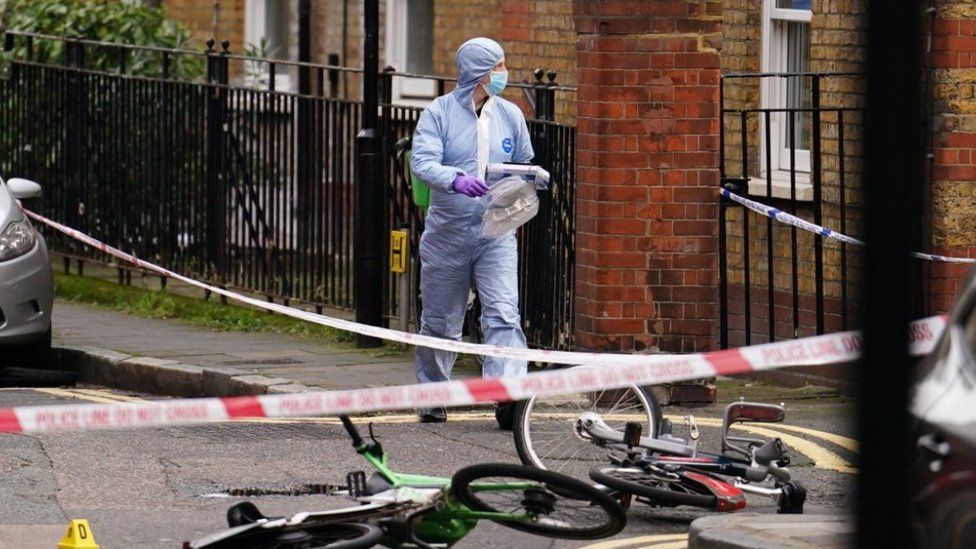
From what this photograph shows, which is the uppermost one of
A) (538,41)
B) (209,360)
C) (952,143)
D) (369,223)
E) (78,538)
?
(538,41)

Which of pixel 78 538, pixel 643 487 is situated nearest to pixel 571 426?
pixel 643 487

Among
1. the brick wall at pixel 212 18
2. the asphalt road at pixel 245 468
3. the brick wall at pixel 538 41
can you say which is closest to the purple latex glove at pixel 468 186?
the asphalt road at pixel 245 468

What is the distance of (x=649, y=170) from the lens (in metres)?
10.2

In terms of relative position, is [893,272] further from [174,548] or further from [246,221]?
[246,221]

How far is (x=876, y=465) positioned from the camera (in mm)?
2854

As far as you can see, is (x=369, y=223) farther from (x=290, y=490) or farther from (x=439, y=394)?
(x=439, y=394)

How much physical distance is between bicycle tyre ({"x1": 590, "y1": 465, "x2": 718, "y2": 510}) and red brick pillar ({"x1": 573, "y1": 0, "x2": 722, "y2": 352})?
316 cm

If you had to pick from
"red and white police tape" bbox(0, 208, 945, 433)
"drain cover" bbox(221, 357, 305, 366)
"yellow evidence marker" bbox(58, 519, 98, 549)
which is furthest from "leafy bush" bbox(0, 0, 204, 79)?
"yellow evidence marker" bbox(58, 519, 98, 549)

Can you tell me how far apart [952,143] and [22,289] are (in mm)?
5012

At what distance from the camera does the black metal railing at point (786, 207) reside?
11.1 metres

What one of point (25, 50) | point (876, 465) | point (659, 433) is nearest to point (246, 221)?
point (25, 50)

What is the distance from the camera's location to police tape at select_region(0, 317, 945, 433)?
20.6 feet

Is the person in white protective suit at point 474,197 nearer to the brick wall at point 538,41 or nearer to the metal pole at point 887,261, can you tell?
the brick wall at point 538,41

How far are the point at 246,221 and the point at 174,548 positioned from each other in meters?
7.50
